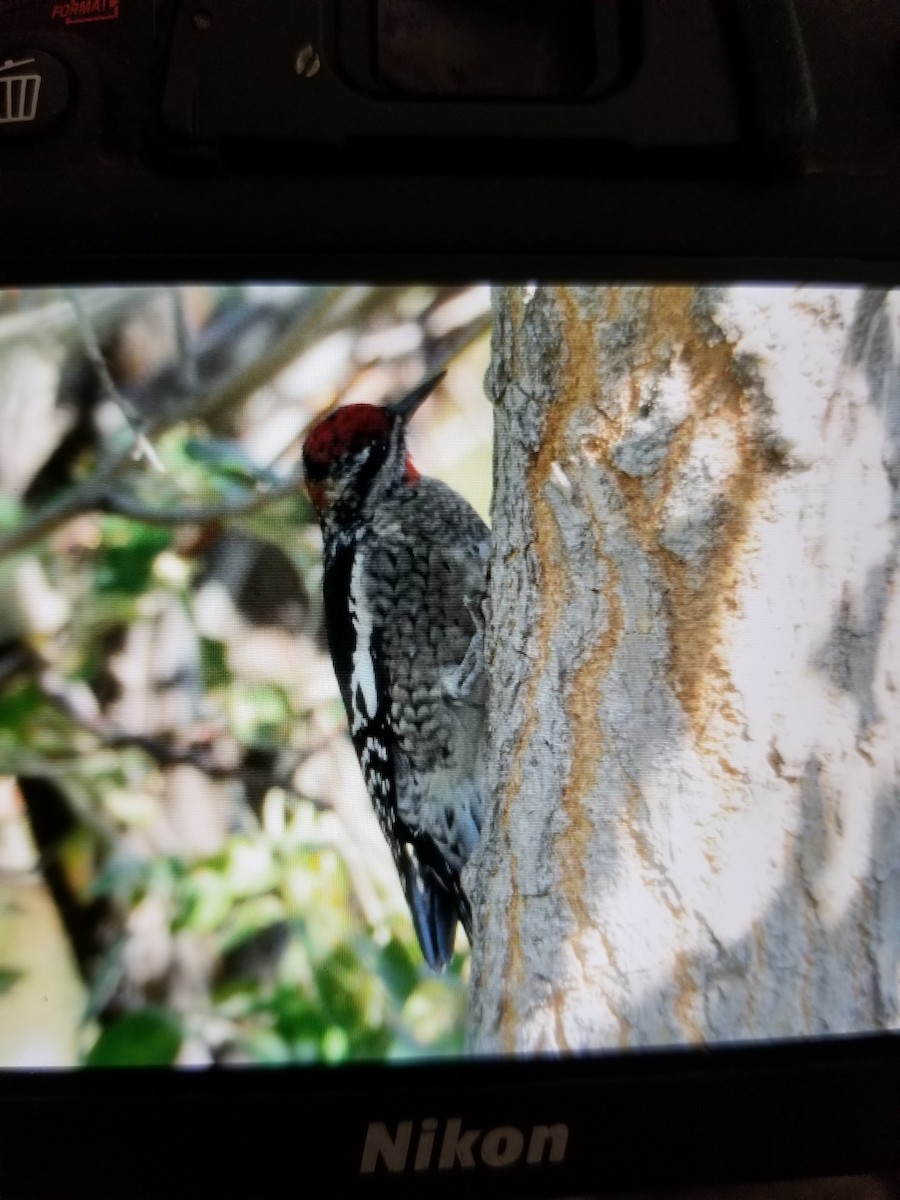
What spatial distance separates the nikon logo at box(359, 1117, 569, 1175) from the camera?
615 millimetres

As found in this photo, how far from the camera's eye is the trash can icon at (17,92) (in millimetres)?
620

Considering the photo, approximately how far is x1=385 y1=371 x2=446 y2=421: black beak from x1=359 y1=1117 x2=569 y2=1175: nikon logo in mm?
422

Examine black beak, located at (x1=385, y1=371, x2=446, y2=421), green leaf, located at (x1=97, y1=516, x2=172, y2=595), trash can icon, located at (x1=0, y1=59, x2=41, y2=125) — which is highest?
trash can icon, located at (x1=0, y1=59, x2=41, y2=125)

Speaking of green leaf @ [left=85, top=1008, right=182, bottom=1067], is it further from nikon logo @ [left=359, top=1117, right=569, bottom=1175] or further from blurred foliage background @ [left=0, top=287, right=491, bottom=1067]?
nikon logo @ [left=359, top=1117, right=569, bottom=1175]

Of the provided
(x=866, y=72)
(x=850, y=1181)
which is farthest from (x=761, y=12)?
(x=850, y=1181)

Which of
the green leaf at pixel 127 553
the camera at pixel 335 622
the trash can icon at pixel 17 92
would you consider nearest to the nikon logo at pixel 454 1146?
the camera at pixel 335 622

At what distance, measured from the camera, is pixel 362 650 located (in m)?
0.83

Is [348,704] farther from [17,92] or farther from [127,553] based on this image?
[17,92]

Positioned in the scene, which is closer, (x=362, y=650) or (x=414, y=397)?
(x=414, y=397)

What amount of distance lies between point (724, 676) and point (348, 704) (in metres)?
0.24

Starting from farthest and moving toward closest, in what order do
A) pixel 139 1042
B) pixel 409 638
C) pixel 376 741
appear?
pixel 409 638 → pixel 376 741 → pixel 139 1042

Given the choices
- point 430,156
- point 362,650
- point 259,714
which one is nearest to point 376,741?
point 362,650

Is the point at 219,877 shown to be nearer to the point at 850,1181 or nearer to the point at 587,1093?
the point at 587,1093

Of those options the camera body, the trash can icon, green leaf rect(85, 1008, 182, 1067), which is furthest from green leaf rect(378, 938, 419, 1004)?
the trash can icon
